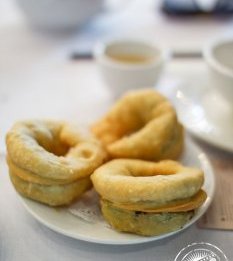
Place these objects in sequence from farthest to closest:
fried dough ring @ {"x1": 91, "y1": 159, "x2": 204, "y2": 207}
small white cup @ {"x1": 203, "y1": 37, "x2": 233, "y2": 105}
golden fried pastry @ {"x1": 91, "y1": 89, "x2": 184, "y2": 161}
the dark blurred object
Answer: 1. the dark blurred object
2. small white cup @ {"x1": 203, "y1": 37, "x2": 233, "y2": 105}
3. golden fried pastry @ {"x1": 91, "y1": 89, "x2": 184, "y2": 161}
4. fried dough ring @ {"x1": 91, "y1": 159, "x2": 204, "y2": 207}

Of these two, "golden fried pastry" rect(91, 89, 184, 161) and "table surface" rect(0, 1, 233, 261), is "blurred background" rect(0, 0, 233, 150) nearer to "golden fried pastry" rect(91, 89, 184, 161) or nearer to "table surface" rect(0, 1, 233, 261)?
"table surface" rect(0, 1, 233, 261)

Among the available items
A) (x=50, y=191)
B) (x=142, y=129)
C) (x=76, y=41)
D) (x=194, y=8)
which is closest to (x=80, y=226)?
(x=50, y=191)

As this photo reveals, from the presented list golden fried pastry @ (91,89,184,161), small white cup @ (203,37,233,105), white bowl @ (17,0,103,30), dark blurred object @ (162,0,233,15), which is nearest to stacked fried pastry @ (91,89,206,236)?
golden fried pastry @ (91,89,184,161)

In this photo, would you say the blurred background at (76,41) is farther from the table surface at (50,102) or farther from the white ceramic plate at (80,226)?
the white ceramic plate at (80,226)

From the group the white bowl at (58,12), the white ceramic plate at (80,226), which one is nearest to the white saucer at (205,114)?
the white ceramic plate at (80,226)

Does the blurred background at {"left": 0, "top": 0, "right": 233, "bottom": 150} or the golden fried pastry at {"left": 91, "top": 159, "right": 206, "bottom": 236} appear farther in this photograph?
the blurred background at {"left": 0, "top": 0, "right": 233, "bottom": 150}

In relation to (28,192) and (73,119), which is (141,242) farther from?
(73,119)
